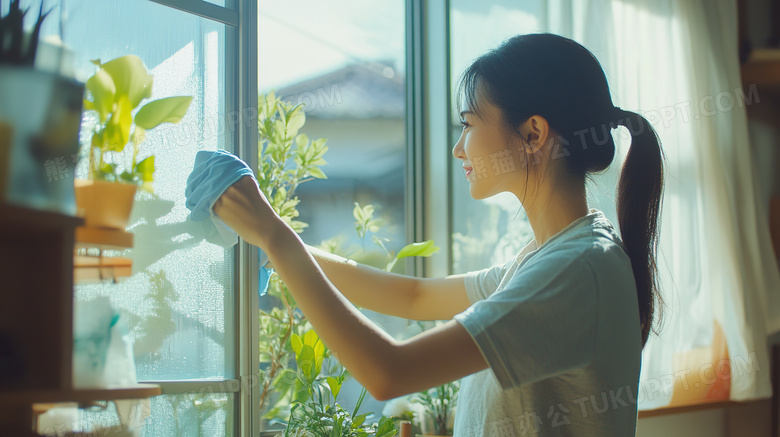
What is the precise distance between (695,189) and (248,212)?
1.59 meters

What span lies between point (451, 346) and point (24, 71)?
0.52 meters

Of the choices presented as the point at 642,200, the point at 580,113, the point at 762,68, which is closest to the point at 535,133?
the point at 580,113

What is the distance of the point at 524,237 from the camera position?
1728 mm

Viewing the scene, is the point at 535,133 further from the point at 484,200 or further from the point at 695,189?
the point at 695,189

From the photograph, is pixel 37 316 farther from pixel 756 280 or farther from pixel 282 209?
pixel 756 280

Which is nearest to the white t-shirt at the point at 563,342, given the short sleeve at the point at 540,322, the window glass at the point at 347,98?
the short sleeve at the point at 540,322

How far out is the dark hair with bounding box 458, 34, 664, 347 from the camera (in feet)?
2.96

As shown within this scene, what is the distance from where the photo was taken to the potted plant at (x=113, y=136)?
0.74 m

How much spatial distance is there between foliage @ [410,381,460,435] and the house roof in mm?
699

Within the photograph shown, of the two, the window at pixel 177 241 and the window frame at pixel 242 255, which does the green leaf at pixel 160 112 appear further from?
the window frame at pixel 242 255

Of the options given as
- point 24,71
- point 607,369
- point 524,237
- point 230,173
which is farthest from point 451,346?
point 524,237

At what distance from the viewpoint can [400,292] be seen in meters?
1.19

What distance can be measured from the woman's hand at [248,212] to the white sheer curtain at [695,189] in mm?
1201

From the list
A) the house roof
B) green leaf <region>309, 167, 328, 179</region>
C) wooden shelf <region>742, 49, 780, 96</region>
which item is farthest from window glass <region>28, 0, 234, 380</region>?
wooden shelf <region>742, 49, 780, 96</region>
